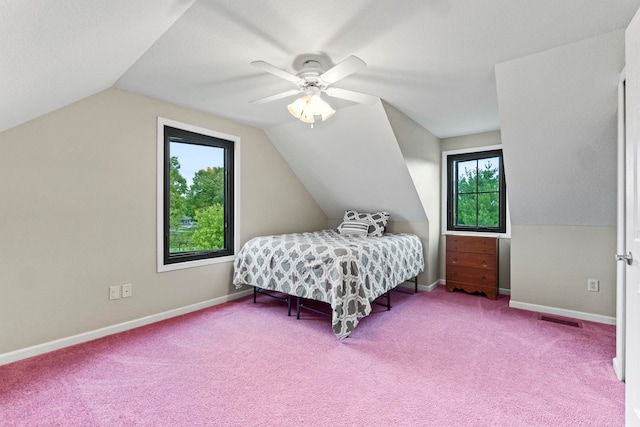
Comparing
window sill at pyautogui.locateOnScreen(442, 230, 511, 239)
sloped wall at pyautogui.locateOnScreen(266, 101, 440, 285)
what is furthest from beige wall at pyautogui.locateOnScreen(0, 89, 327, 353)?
window sill at pyautogui.locateOnScreen(442, 230, 511, 239)

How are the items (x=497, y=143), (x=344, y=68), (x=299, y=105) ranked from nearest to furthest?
(x=344, y=68)
(x=299, y=105)
(x=497, y=143)

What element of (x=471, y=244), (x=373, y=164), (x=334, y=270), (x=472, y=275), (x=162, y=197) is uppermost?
(x=373, y=164)

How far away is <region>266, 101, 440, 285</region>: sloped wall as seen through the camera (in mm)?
3400

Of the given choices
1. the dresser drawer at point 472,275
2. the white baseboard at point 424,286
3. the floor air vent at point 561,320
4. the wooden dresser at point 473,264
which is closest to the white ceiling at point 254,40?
the wooden dresser at point 473,264

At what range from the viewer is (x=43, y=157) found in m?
2.33

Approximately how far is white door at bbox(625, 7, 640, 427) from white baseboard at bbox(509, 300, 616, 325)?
211 centimetres

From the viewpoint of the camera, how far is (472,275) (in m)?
3.87

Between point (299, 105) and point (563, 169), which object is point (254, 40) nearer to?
point (299, 105)

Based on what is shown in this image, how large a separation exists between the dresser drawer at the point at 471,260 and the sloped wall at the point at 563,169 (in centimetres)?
28

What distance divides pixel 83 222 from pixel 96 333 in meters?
0.94

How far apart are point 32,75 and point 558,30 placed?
2.90 meters

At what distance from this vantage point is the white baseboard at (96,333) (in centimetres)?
221

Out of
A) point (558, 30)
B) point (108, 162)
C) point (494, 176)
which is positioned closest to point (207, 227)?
point (108, 162)

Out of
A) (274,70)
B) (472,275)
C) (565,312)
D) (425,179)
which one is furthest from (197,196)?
(565,312)
